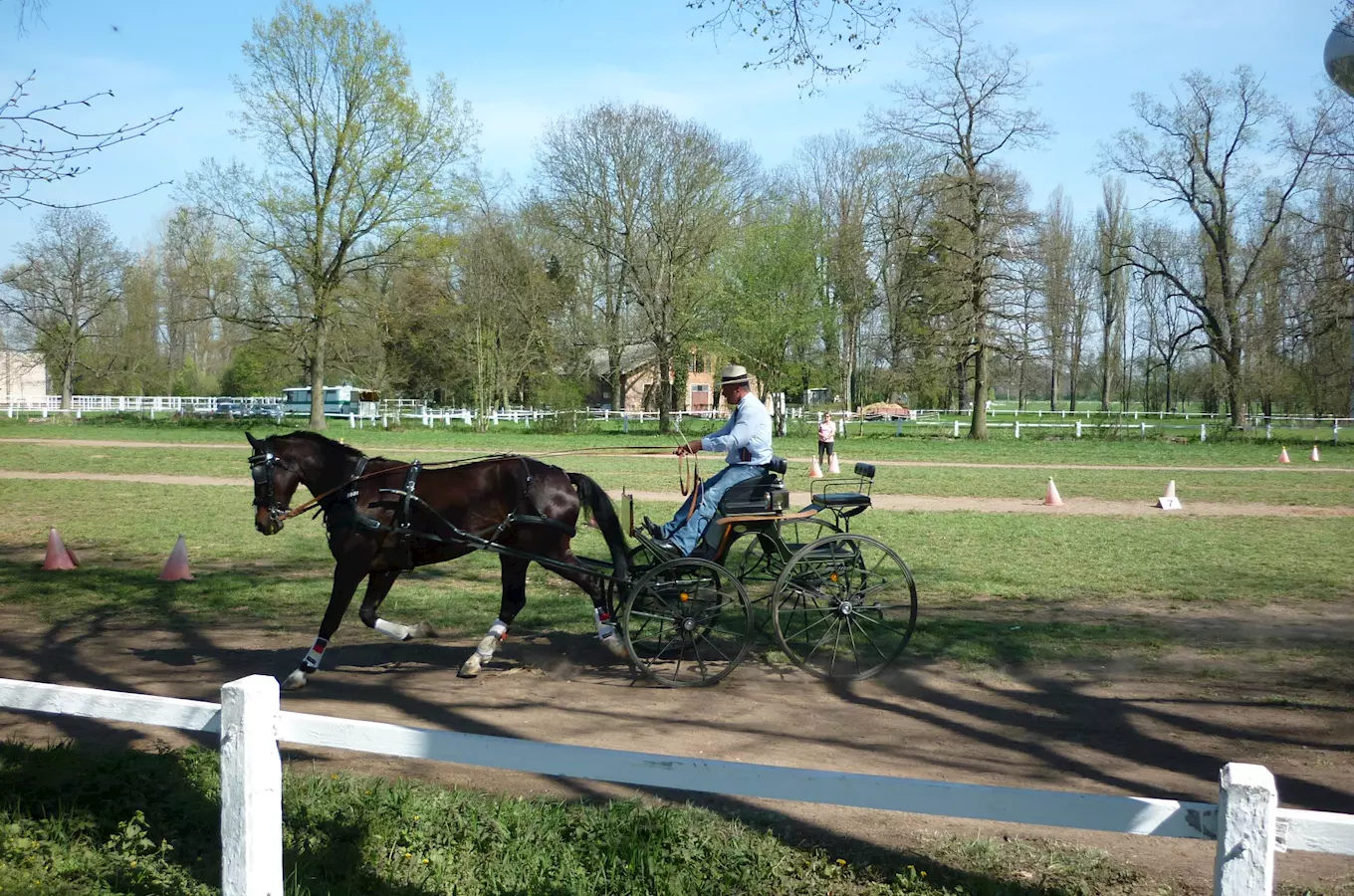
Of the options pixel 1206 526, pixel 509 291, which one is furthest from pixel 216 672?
pixel 509 291

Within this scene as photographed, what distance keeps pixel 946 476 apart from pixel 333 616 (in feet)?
65.1

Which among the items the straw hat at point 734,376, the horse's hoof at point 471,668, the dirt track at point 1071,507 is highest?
the straw hat at point 734,376

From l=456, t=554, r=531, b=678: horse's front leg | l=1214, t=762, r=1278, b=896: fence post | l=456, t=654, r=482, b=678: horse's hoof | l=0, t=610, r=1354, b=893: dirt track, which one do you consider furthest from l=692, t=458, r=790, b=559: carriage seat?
l=1214, t=762, r=1278, b=896: fence post

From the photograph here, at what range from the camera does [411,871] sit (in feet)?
13.6

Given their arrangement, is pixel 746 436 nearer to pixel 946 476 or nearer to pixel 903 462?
pixel 946 476

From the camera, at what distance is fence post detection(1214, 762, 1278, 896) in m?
2.27

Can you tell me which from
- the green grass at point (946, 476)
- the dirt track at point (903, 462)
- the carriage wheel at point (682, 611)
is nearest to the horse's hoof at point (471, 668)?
the carriage wheel at point (682, 611)

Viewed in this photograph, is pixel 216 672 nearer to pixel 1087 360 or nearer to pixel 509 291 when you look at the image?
pixel 509 291

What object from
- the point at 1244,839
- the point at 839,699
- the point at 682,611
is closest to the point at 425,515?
the point at 682,611

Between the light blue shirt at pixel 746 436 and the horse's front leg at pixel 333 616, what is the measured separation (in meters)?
2.60

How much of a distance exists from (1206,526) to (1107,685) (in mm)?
9912

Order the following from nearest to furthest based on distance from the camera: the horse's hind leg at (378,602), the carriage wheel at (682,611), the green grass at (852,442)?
the carriage wheel at (682,611) → the horse's hind leg at (378,602) → the green grass at (852,442)

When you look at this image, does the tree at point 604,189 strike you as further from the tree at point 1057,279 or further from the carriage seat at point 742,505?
the carriage seat at point 742,505

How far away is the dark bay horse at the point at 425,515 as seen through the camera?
706 cm
